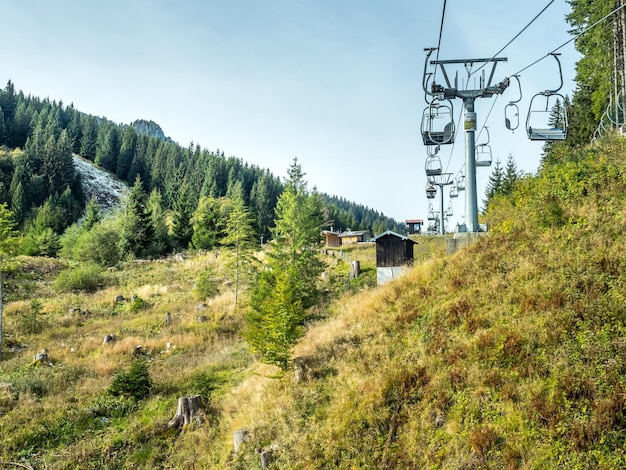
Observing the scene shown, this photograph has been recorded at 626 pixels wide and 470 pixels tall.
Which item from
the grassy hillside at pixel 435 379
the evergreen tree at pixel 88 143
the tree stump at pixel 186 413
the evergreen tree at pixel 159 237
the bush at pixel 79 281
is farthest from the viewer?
the evergreen tree at pixel 88 143

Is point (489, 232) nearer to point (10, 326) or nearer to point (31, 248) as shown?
point (10, 326)

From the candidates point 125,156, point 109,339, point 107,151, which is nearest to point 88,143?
point 107,151

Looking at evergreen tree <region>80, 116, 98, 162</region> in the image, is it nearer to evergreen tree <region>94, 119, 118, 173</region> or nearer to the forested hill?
the forested hill

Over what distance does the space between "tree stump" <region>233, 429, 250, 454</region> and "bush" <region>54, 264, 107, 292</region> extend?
28.4 meters

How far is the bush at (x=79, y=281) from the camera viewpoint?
30734mm

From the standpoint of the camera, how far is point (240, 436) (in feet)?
29.4

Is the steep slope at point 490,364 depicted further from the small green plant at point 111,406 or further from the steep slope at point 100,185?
the steep slope at point 100,185

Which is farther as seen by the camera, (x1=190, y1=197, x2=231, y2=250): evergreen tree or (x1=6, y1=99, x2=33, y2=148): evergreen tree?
(x1=6, y1=99, x2=33, y2=148): evergreen tree

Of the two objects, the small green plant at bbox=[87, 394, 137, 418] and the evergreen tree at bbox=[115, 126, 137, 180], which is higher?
the evergreen tree at bbox=[115, 126, 137, 180]

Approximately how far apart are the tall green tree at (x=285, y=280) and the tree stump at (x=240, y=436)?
93.7 inches

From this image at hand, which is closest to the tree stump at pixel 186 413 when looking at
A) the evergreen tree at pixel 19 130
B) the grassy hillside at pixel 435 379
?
the grassy hillside at pixel 435 379

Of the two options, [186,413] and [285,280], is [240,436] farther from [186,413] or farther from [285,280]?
[285,280]

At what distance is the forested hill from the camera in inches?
2781

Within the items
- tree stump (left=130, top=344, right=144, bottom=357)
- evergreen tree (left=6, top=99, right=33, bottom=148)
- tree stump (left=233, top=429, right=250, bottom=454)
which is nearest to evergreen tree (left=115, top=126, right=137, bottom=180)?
evergreen tree (left=6, top=99, right=33, bottom=148)
